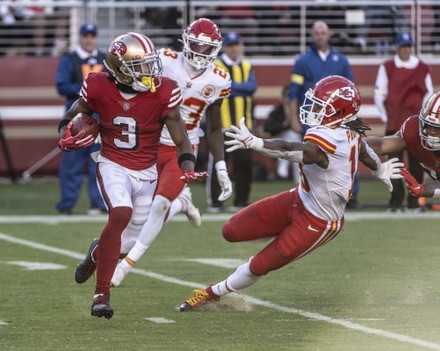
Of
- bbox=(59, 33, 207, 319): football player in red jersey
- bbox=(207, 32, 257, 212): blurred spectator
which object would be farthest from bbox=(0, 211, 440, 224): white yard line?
bbox=(59, 33, 207, 319): football player in red jersey

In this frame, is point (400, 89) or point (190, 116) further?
point (400, 89)

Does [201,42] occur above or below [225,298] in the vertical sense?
above

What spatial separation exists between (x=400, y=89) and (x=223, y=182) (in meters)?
5.76

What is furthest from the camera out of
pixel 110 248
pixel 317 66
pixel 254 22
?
pixel 254 22

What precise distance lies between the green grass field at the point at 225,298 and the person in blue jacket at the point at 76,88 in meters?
0.80

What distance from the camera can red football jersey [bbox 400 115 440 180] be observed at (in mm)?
7863

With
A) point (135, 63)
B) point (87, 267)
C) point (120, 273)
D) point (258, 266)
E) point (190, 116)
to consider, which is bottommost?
point (120, 273)

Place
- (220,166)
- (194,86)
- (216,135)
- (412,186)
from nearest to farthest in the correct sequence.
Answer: (412,186)
(220,166)
(216,135)
(194,86)

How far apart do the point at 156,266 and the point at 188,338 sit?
3242mm

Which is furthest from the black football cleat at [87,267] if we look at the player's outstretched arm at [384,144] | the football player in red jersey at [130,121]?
the player's outstretched arm at [384,144]

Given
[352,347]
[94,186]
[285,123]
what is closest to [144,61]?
[352,347]

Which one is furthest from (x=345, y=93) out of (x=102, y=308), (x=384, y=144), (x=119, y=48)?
(x=102, y=308)

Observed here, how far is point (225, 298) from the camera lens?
7402 mm

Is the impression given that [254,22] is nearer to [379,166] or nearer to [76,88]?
[76,88]
